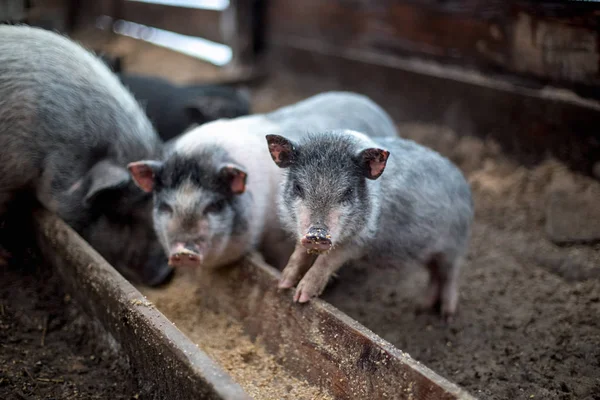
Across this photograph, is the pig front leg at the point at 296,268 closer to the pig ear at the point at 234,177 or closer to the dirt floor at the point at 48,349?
the pig ear at the point at 234,177

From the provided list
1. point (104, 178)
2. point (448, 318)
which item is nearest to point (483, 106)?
point (448, 318)

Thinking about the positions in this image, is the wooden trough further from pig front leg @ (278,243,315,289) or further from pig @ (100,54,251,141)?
pig @ (100,54,251,141)

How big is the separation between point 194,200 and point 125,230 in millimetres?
924

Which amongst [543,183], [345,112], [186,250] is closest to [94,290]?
[186,250]

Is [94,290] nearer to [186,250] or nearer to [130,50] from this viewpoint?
[186,250]

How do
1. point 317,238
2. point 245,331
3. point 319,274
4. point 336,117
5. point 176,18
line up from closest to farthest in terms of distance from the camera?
point 317,238
point 319,274
point 245,331
point 336,117
point 176,18

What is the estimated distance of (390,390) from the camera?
2.54m

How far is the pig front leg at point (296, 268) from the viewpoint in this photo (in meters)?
3.19

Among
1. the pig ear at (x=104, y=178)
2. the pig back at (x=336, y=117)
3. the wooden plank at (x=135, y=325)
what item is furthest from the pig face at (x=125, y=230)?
the pig back at (x=336, y=117)

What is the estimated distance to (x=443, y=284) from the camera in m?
3.85

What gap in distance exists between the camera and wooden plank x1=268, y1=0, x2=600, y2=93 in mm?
4434

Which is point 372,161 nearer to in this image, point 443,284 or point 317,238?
point 317,238

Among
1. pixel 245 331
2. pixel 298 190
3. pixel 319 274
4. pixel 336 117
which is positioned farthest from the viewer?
pixel 336 117

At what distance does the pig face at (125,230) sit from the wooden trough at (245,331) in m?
0.29
